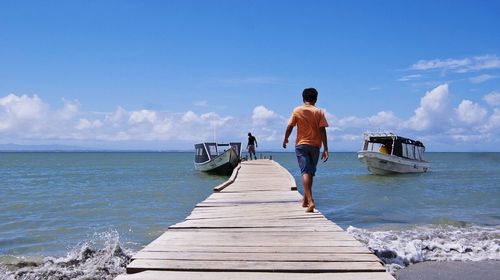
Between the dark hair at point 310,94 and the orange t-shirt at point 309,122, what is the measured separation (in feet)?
0.65

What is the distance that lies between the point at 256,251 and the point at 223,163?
26973 mm

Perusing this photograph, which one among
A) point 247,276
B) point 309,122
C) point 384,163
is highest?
point 309,122

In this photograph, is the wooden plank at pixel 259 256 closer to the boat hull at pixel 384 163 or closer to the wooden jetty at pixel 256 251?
the wooden jetty at pixel 256 251

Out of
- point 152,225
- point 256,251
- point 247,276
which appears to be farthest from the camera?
point 152,225

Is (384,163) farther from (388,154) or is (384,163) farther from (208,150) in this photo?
(208,150)

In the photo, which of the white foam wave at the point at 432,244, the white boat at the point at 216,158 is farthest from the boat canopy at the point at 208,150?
the white foam wave at the point at 432,244

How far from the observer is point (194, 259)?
4172 millimetres

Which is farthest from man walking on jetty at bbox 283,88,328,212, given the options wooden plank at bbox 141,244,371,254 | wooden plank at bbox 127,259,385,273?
wooden plank at bbox 127,259,385,273

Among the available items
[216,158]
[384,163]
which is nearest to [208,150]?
[216,158]

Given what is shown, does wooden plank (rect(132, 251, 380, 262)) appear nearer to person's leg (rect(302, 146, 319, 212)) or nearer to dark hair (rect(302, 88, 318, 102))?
person's leg (rect(302, 146, 319, 212))

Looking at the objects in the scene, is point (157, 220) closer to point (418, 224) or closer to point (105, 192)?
point (418, 224)

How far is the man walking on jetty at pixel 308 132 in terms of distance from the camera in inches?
275

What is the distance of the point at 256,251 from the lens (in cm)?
449

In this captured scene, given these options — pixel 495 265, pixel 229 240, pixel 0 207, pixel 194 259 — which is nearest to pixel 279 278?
pixel 194 259
